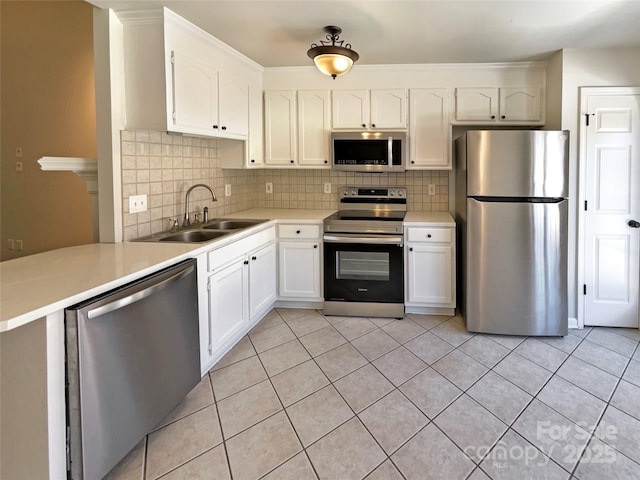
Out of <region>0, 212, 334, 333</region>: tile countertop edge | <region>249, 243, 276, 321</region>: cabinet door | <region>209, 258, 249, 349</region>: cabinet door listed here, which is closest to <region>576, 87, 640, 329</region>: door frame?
<region>249, 243, 276, 321</region>: cabinet door

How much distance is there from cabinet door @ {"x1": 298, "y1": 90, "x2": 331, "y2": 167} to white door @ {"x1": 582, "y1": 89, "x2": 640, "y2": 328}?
2145 millimetres

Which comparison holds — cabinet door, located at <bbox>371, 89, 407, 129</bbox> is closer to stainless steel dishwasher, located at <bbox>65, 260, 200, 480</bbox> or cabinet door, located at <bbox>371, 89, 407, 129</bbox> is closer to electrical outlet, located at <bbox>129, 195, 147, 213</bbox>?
electrical outlet, located at <bbox>129, 195, 147, 213</bbox>

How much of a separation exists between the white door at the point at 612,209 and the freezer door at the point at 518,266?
0.43m

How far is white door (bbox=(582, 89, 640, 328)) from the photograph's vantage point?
10.6 feet

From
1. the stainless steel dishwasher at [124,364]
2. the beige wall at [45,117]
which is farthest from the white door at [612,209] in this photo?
the beige wall at [45,117]

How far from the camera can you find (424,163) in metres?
3.85

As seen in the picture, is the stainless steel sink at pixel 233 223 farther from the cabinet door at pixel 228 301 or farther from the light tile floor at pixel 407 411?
the light tile floor at pixel 407 411

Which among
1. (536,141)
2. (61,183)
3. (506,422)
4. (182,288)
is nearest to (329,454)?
(506,422)

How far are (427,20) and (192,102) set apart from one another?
1628 mm

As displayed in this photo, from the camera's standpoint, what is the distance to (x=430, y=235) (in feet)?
11.5

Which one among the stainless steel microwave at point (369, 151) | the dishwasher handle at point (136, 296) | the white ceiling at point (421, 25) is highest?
the white ceiling at point (421, 25)

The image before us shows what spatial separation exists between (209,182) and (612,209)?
3330 millimetres

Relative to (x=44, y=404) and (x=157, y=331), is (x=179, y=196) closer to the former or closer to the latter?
(x=157, y=331)

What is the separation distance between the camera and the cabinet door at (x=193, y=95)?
257 centimetres
